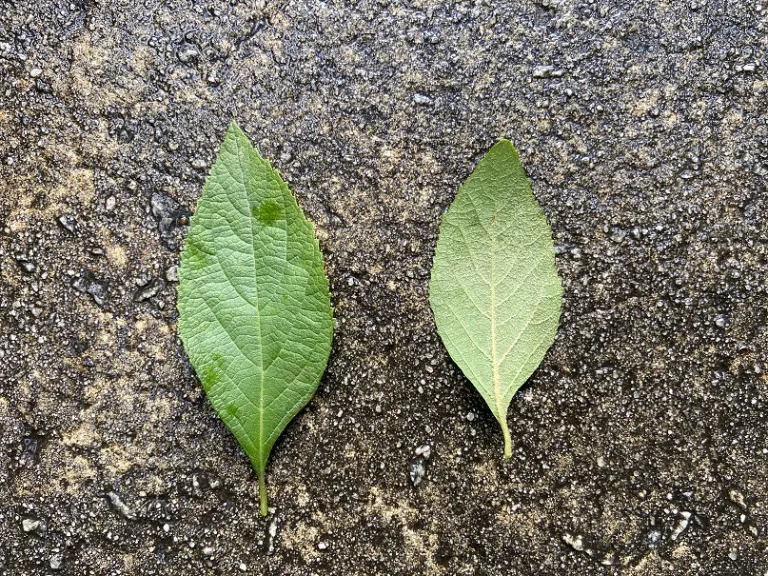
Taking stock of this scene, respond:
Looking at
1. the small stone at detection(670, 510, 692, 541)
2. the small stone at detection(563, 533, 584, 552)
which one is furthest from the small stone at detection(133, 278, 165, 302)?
the small stone at detection(670, 510, 692, 541)

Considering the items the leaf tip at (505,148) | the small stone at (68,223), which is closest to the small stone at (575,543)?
the leaf tip at (505,148)

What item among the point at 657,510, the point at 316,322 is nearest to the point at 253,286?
the point at 316,322

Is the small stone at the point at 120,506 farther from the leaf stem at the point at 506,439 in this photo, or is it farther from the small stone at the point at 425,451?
the leaf stem at the point at 506,439

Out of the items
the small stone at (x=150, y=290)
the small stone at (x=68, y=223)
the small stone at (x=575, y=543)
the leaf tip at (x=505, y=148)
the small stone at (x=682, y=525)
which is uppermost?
the small stone at (x=68, y=223)

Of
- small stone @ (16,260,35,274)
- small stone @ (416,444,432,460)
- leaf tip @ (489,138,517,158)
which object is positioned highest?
small stone @ (16,260,35,274)

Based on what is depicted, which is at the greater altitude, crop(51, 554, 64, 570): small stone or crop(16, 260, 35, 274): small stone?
crop(16, 260, 35, 274): small stone

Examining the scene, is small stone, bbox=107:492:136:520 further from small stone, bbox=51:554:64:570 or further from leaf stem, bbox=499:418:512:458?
leaf stem, bbox=499:418:512:458

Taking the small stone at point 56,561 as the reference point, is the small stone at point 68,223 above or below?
above
